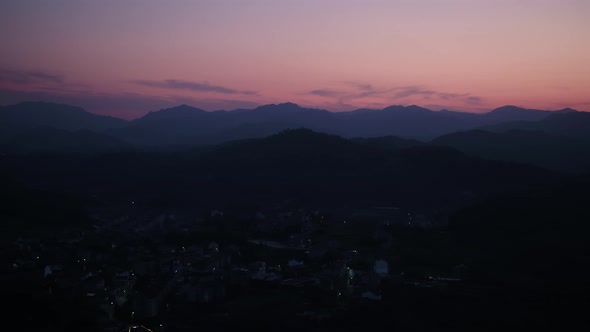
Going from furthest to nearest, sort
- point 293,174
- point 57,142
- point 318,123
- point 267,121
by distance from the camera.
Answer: point 318,123 → point 267,121 → point 57,142 → point 293,174

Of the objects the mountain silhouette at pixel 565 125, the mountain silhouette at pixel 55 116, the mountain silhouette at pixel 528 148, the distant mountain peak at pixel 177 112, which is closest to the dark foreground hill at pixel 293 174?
the mountain silhouette at pixel 528 148

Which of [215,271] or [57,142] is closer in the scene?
[215,271]

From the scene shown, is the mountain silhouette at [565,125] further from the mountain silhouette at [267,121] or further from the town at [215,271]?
the town at [215,271]

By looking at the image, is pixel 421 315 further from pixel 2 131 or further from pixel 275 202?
pixel 2 131

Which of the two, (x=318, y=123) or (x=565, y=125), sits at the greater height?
(x=565, y=125)

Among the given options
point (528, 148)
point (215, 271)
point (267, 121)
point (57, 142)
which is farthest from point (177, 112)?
point (215, 271)

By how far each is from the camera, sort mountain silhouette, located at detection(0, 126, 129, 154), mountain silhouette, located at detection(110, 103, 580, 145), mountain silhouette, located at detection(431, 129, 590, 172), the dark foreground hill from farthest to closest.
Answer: mountain silhouette, located at detection(110, 103, 580, 145) < mountain silhouette, located at detection(0, 126, 129, 154) < mountain silhouette, located at detection(431, 129, 590, 172) < the dark foreground hill

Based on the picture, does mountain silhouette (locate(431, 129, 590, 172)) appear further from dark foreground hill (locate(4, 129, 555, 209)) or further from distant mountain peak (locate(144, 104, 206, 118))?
distant mountain peak (locate(144, 104, 206, 118))

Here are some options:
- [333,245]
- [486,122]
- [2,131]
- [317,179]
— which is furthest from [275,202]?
[486,122]

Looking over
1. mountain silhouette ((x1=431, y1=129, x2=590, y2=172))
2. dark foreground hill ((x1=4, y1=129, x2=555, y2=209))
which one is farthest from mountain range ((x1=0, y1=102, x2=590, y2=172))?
dark foreground hill ((x1=4, y1=129, x2=555, y2=209))

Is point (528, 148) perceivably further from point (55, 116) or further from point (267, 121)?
point (55, 116)

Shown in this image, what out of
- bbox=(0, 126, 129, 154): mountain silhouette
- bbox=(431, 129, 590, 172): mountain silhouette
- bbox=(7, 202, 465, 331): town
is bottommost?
bbox=(0, 126, 129, 154): mountain silhouette
